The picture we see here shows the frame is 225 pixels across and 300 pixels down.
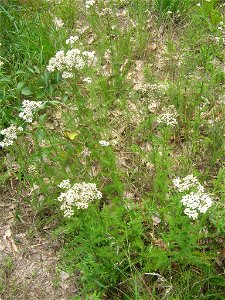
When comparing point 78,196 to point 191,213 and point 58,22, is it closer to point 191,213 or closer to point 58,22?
point 191,213

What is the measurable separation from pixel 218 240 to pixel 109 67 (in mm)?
2495

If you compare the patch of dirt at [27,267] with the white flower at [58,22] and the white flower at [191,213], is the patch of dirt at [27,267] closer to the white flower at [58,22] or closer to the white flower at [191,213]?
the white flower at [191,213]

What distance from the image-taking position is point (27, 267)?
10.5 feet

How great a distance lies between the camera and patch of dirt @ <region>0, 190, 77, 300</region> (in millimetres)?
3031

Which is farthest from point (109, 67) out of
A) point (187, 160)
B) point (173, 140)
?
point (187, 160)

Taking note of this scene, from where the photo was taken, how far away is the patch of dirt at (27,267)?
9.95 ft

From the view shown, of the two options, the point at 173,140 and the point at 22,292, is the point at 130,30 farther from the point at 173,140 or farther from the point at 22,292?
the point at 22,292

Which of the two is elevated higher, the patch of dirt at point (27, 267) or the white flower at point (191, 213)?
the white flower at point (191, 213)

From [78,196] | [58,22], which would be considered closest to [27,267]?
[78,196]

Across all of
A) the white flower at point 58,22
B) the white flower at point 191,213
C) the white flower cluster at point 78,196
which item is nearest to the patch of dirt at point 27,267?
the white flower cluster at point 78,196

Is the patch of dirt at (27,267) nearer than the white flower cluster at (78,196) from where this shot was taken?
No

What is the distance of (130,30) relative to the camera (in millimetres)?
4738

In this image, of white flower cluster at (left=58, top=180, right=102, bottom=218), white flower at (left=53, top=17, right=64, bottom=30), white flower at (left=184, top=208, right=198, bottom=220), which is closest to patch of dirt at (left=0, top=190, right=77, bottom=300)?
white flower cluster at (left=58, top=180, right=102, bottom=218)

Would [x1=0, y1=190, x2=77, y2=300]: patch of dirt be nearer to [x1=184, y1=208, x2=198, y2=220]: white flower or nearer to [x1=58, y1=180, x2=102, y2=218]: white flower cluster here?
[x1=58, y1=180, x2=102, y2=218]: white flower cluster
